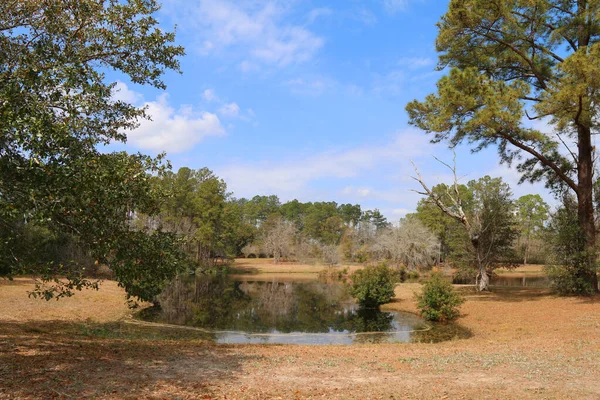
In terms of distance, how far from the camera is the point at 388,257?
52469 mm

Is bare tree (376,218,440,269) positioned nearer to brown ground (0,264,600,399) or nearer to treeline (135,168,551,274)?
treeline (135,168,551,274)

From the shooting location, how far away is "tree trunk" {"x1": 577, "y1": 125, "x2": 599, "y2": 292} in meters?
21.9

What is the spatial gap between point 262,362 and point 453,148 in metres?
18.9

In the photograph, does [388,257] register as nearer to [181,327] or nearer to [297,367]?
[181,327]

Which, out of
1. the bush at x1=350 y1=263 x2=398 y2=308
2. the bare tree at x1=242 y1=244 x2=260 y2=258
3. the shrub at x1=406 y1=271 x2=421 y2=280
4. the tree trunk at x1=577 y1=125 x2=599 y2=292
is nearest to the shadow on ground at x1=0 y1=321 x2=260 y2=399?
the bush at x1=350 y1=263 x2=398 y2=308

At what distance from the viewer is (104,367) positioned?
860 centimetres

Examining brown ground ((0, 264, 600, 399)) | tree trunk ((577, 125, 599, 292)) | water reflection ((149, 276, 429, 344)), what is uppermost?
tree trunk ((577, 125, 599, 292))

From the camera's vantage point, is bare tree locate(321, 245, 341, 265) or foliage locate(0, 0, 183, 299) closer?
foliage locate(0, 0, 183, 299)

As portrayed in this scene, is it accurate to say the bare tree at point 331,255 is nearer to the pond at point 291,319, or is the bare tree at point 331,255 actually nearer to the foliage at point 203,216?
the foliage at point 203,216

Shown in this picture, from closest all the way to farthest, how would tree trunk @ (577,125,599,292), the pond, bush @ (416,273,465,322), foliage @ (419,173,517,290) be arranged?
the pond < bush @ (416,273,465,322) < tree trunk @ (577,125,599,292) < foliage @ (419,173,517,290)

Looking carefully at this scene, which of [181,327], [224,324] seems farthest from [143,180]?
[224,324]

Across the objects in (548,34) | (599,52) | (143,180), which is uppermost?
(548,34)

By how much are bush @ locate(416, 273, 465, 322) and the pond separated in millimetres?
740

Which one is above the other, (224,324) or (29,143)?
(29,143)
